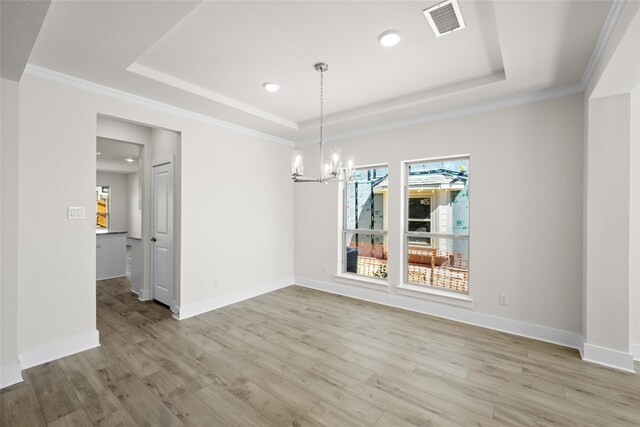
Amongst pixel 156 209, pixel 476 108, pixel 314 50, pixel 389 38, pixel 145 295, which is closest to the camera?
pixel 389 38

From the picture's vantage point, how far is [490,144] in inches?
136

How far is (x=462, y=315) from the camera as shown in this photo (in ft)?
11.8

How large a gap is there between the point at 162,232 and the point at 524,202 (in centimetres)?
480

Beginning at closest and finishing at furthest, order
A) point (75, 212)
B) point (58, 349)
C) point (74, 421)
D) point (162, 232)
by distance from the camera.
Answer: point (74, 421)
point (58, 349)
point (75, 212)
point (162, 232)

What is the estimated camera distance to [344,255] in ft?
16.3

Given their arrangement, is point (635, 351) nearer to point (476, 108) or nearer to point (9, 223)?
point (476, 108)

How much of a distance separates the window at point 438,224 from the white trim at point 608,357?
4.17 feet

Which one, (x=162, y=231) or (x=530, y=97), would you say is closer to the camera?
(x=530, y=97)

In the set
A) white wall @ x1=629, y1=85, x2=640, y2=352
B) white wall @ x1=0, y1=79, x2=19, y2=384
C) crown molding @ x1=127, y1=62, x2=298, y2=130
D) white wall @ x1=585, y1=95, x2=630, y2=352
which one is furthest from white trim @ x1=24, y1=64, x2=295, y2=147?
white wall @ x1=629, y1=85, x2=640, y2=352

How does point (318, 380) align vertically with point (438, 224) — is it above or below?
below

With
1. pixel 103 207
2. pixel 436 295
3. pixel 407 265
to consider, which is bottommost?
pixel 436 295

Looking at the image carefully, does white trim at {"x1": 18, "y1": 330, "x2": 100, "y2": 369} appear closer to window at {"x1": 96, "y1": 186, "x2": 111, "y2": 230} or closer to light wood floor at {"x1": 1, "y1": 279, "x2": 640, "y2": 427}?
light wood floor at {"x1": 1, "y1": 279, "x2": 640, "y2": 427}

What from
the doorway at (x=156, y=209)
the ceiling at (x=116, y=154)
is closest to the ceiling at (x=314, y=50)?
the doorway at (x=156, y=209)

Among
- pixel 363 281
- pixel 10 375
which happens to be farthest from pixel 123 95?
pixel 363 281
